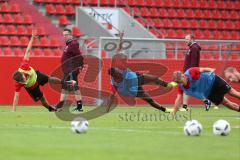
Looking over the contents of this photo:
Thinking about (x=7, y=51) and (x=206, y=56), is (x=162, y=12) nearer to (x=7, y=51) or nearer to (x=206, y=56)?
(x=206, y=56)

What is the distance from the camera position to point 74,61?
2097cm

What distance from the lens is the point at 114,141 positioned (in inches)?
477

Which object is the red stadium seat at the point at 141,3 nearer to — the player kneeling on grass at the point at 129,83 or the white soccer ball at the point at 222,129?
the player kneeling on grass at the point at 129,83

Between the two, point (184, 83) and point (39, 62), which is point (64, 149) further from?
point (39, 62)

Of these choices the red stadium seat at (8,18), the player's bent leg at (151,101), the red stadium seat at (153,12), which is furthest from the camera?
the red stadium seat at (153,12)

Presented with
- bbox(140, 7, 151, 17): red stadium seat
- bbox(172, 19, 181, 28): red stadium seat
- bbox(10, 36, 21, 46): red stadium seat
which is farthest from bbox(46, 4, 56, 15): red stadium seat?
bbox(172, 19, 181, 28): red stadium seat

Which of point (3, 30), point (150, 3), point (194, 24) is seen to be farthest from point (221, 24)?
point (3, 30)

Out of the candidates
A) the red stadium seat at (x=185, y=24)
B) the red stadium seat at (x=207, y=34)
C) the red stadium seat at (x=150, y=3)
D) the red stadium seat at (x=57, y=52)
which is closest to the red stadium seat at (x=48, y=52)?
the red stadium seat at (x=57, y=52)

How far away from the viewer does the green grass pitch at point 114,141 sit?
33.5ft

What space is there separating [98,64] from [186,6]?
34.5 ft

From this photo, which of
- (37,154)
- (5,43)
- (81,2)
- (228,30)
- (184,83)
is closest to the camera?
(37,154)

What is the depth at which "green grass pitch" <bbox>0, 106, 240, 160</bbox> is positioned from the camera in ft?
33.5

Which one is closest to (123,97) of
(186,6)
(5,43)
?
(5,43)

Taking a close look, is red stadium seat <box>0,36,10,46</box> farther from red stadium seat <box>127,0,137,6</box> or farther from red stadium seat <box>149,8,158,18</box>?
red stadium seat <box>149,8,158,18</box>
